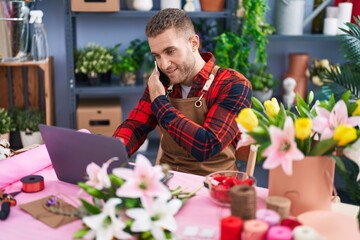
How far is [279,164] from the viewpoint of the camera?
114cm

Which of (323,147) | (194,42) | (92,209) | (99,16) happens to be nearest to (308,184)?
(323,147)

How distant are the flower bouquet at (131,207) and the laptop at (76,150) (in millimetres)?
143

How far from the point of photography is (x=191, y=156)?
6.20 ft

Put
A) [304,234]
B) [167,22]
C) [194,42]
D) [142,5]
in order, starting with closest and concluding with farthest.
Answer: [304,234]
[167,22]
[194,42]
[142,5]

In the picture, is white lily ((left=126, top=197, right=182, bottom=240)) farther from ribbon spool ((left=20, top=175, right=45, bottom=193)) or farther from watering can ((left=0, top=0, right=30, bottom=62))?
watering can ((left=0, top=0, right=30, bottom=62))

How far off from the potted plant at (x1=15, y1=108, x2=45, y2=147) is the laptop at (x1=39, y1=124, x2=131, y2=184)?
1663mm

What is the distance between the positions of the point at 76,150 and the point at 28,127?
6.02ft

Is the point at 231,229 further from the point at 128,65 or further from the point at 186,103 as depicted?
the point at 128,65

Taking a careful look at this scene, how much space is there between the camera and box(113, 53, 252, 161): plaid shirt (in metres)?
1.74

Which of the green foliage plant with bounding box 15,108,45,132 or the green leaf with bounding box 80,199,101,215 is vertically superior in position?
the green leaf with bounding box 80,199,101,215

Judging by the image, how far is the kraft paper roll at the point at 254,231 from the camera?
1020mm

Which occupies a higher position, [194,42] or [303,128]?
[194,42]

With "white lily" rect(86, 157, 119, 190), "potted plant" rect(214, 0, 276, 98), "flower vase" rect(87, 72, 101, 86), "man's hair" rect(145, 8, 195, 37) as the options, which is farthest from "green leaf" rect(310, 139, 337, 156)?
"flower vase" rect(87, 72, 101, 86)

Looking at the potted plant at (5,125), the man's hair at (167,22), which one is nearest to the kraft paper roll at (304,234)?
the man's hair at (167,22)
